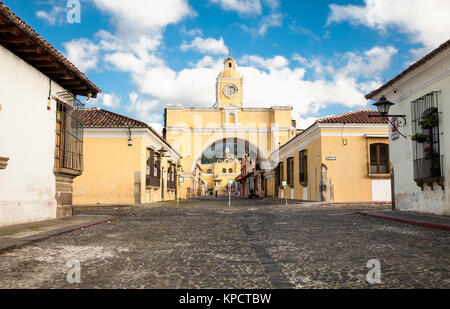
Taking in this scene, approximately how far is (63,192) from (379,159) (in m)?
16.1

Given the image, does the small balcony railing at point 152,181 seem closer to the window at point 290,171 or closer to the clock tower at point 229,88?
the window at point 290,171

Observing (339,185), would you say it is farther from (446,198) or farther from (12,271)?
(12,271)

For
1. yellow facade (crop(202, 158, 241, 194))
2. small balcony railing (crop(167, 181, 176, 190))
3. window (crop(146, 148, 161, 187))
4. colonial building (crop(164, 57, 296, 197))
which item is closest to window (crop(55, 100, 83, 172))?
window (crop(146, 148, 161, 187))

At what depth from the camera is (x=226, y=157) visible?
103938 mm

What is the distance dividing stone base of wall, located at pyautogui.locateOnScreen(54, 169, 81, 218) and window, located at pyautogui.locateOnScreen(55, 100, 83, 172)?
25 centimetres

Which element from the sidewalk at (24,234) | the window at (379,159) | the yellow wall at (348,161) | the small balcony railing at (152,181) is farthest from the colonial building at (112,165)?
the window at (379,159)

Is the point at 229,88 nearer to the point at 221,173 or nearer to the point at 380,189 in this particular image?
the point at 380,189

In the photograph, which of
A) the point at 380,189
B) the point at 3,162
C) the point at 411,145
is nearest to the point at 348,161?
the point at 380,189

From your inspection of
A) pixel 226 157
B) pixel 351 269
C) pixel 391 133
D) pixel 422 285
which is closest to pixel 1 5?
pixel 351 269

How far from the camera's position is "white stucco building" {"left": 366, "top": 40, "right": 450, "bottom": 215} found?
973cm

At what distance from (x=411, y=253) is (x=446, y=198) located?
5.58 meters

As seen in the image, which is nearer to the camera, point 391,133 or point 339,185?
point 391,133

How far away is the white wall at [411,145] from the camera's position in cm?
968
